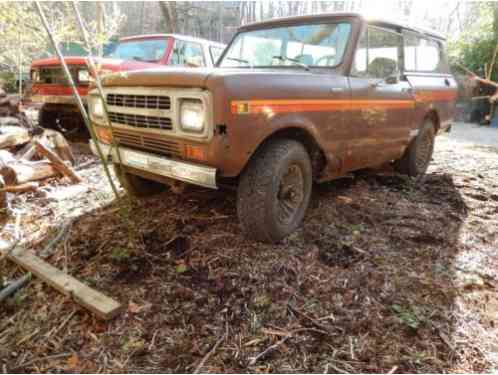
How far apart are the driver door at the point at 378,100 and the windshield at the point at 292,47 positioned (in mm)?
207

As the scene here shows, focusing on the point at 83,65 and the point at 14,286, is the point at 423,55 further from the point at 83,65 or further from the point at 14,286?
the point at 14,286

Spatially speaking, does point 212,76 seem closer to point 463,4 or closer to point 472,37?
point 472,37

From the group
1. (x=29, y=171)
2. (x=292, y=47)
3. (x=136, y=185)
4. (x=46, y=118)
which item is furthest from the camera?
(x=46, y=118)

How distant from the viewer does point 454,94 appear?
194 inches

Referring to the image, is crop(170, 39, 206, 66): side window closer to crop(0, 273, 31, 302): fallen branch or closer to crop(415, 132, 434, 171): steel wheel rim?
crop(415, 132, 434, 171): steel wheel rim

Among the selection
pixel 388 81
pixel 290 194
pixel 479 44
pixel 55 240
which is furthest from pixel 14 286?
pixel 479 44

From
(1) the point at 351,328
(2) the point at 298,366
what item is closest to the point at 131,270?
(2) the point at 298,366

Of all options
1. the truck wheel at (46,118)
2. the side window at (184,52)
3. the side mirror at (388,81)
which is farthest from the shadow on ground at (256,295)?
the truck wheel at (46,118)

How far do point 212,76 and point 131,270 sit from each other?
4.50 ft

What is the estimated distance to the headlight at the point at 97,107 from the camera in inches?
113

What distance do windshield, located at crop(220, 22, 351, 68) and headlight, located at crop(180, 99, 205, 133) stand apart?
52.4 inches

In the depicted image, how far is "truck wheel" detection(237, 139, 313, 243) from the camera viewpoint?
2.44m

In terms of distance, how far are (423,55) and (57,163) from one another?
452 centimetres

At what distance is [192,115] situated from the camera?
219cm
